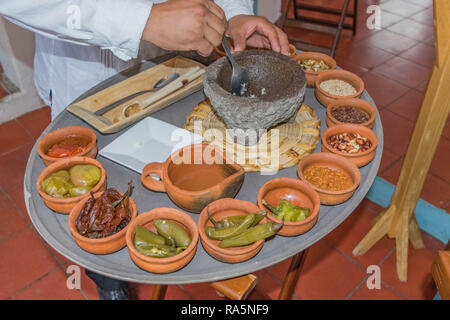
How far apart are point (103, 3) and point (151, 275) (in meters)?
0.84

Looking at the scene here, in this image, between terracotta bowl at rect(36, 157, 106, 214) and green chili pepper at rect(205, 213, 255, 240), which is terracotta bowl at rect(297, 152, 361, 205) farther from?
terracotta bowl at rect(36, 157, 106, 214)

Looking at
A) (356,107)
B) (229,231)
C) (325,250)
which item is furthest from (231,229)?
(325,250)

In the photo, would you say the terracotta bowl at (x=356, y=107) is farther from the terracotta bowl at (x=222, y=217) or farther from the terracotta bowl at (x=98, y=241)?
the terracotta bowl at (x=98, y=241)

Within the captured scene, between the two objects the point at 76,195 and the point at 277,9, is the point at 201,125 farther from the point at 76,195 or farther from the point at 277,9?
the point at 277,9

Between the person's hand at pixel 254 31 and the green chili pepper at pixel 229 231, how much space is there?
32.7 inches

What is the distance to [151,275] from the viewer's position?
3.44 feet

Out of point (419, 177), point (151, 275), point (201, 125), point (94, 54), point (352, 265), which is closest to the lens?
point (151, 275)

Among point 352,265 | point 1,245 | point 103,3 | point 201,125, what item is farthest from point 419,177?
point 1,245

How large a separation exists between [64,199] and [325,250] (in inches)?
Result: 64.6

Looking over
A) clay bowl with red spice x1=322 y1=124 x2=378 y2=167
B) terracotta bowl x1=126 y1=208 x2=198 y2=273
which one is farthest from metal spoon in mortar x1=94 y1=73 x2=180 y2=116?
clay bowl with red spice x1=322 y1=124 x2=378 y2=167

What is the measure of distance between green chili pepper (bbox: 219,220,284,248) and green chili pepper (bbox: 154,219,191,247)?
0.10 m

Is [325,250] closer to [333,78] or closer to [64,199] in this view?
[333,78]

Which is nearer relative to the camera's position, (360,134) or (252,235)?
(252,235)

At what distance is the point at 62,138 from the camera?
1.41 metres
